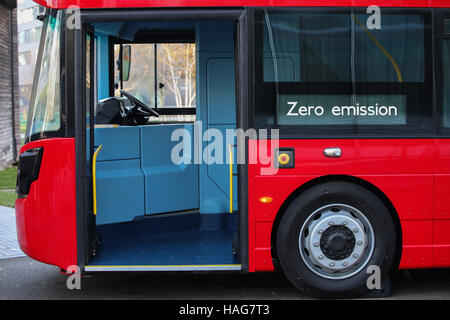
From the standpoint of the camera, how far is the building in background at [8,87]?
63.2ft

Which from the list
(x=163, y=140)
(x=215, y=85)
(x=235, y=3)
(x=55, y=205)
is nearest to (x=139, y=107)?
(x=163, y=140)

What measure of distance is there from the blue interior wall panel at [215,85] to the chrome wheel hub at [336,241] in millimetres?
1760

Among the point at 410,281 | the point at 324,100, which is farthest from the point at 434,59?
the point at 410,281

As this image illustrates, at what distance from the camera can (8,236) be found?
895 cm

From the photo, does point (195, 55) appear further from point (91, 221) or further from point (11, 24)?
point (11, 24)

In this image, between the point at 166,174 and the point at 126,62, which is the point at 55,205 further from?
the point at 126,62

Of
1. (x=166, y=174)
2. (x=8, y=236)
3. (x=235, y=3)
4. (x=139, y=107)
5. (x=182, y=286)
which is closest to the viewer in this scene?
(x=235, y=3)

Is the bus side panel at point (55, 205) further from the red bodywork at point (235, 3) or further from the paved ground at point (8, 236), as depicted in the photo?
the paved ground at point (8, 236)

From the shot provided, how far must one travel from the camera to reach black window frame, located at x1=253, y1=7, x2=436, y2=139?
5270 millimetres

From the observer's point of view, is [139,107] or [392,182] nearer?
[392,182]

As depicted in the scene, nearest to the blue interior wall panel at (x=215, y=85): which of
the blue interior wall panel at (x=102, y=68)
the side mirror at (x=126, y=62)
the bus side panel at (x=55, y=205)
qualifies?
the side mirror at (x=126, y=62)

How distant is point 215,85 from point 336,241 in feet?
8.00

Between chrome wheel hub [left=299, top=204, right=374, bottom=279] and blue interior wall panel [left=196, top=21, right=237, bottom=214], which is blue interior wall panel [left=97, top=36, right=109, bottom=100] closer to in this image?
blue interior wall panel [left=196, top=21, right=237, bottom=214]

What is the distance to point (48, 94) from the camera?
5.42m
